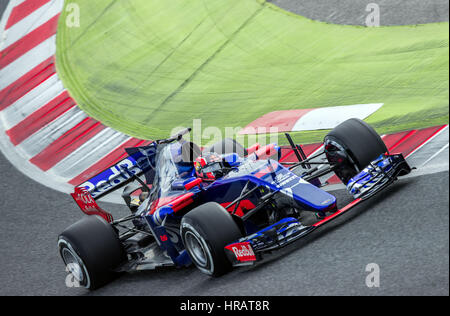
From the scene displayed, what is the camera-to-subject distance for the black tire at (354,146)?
6.47 meters

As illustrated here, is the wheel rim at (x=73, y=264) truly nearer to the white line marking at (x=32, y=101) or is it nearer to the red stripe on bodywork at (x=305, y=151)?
the red stripe on bodywork at (x=305, y=151)

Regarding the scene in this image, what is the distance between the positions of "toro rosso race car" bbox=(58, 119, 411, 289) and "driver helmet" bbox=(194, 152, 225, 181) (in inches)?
0.4

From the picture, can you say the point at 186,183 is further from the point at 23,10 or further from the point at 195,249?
the point at 23,10

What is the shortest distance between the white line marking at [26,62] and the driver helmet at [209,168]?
7014 mm

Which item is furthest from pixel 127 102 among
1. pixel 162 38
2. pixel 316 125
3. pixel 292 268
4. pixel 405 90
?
pixel 292 268

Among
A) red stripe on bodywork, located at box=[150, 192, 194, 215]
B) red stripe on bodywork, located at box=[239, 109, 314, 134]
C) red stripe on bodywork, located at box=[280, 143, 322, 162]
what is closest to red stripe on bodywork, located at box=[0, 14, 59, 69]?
red stripe on bodywork, located at box=[239, 109, 314, 134]

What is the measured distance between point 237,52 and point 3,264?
5.45 m

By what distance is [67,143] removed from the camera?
10469 millimetres

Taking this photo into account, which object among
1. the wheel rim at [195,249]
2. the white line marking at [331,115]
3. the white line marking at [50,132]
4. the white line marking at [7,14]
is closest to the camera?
the wheel rim at [195,249]

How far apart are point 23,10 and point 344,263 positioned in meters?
11.2

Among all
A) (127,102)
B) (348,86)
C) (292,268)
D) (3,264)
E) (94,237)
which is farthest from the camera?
(127,102)

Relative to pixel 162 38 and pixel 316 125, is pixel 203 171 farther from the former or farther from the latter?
pixel 162 38

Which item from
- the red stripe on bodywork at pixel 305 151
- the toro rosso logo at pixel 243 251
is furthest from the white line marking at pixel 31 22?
the toro rosso logo at pixel 243 251
